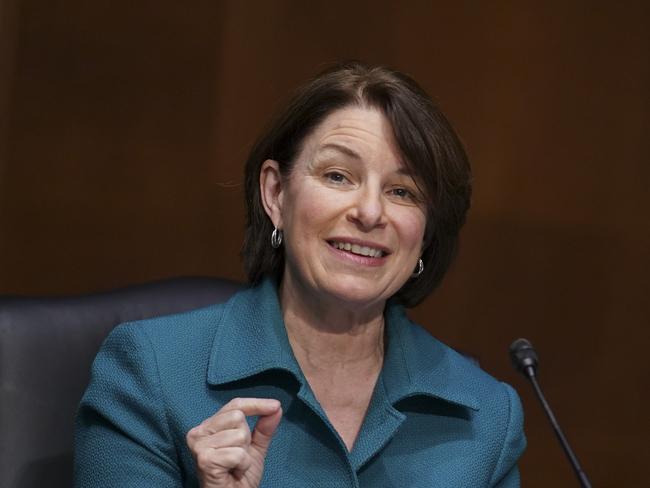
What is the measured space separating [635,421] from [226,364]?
1594 millimetres

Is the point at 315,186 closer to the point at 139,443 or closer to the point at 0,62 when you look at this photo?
the point at 139,443

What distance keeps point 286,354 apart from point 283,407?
88 mm

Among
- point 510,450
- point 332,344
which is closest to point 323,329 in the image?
point 332,344

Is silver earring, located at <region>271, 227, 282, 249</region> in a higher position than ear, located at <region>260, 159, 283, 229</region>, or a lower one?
lower

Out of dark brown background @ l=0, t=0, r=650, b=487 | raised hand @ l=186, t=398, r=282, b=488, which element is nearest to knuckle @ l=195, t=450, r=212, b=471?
raised hand @ l=186, t=398, r=282, b=488

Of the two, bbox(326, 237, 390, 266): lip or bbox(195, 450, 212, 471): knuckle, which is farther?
bbox(326, 237, 390, 266): lip

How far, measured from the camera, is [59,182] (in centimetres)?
294

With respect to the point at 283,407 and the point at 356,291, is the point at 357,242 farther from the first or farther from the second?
the point at 283,407

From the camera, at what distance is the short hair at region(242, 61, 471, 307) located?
2.09 metres

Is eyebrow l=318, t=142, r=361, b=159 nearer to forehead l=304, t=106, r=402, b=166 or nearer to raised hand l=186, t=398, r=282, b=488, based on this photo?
forehead l=304, t=106, r=402, b=166

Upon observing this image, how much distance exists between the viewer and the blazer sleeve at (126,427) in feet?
6.26

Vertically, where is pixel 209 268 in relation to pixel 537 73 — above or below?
below

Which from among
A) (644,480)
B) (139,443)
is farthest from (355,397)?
(644,480)

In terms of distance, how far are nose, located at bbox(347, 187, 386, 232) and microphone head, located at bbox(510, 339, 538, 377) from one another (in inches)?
12.7
